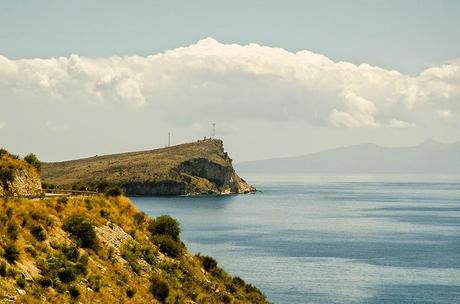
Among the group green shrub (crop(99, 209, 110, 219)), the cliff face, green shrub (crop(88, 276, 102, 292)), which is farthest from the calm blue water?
green shrub (crop(88, 276, 102, 292))

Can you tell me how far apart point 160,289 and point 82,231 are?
6.49 metres

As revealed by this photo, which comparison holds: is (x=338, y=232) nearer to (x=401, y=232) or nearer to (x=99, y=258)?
(x=401, y=232)

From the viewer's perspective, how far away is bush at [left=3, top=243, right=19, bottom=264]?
3044cm

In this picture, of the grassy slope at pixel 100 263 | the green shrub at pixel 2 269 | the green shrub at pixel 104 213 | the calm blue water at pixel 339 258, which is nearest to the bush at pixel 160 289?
the grassy slope at pixel 100 263

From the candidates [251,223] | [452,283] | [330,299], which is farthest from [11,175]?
[251,223]

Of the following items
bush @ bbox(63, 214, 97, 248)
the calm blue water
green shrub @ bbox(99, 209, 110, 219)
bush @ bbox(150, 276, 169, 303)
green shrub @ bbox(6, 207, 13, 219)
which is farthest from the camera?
the calm blue water

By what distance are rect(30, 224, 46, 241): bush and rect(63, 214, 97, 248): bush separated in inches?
124

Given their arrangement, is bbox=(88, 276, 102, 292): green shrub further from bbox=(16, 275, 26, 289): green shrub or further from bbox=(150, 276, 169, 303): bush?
bbox=(150, 276, 169, 303): bush

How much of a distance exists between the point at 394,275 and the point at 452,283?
11.1 metres

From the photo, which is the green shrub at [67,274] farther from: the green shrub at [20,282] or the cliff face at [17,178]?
the cliff face at [17,178]

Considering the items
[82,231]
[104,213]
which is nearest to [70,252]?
[82,231]

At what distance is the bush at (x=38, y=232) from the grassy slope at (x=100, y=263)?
0.71ft

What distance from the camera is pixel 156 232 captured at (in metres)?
50.9

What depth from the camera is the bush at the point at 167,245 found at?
48844 mm
